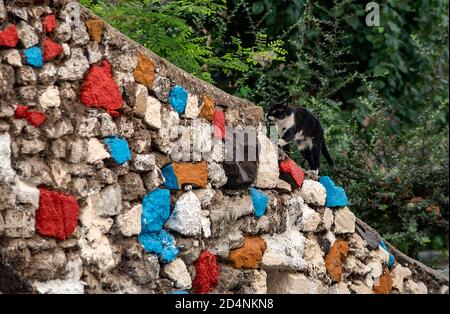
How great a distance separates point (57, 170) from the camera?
159 inches

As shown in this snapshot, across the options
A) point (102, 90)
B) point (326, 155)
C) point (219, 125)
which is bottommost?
point (326, 155)

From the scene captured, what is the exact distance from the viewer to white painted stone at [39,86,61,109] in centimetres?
399

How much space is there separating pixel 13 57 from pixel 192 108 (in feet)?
4.30

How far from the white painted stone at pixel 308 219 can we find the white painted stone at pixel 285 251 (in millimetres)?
67

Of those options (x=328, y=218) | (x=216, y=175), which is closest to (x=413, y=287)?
(x=328, y=218)

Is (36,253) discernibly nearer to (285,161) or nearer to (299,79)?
(285,161)

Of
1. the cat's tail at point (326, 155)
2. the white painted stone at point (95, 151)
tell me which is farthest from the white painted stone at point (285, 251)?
the cat's tail at point (326, 155)

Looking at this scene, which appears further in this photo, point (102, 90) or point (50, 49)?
point (102, 90)

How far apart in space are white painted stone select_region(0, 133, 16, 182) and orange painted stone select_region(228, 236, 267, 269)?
172cm

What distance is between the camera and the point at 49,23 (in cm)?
406

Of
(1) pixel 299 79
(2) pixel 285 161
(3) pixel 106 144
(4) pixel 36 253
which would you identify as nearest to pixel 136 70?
(3) pixel 106 144

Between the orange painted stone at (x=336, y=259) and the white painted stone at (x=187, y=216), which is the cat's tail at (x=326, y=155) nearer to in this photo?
the orange painted stone at (x=336, y=259)

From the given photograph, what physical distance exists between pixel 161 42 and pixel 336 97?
3696mm

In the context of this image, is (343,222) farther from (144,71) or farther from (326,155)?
(144,71)
